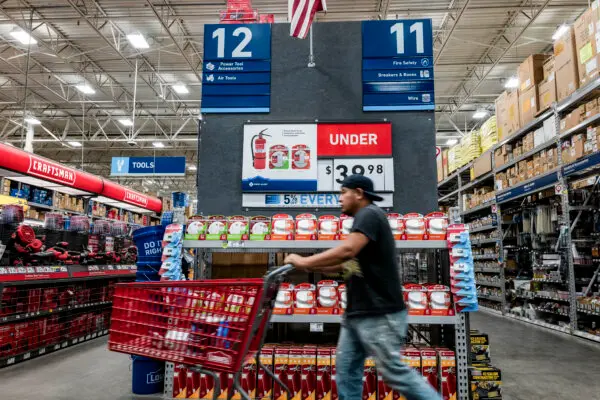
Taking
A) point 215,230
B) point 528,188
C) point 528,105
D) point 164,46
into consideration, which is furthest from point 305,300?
point 164,46

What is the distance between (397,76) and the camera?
13.1 feet

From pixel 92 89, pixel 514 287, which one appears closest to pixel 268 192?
pixel 514 287

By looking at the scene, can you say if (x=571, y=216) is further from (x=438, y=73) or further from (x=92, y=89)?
(x=92, y=89)

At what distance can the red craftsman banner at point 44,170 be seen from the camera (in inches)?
282

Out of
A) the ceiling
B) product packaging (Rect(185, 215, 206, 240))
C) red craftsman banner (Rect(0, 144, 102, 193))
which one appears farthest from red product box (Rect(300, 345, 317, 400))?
the ceiling

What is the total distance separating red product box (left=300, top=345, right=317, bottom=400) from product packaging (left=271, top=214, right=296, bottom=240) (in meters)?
0.87

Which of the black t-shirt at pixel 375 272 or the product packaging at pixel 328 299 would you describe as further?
the product packaging at pixel 328 299

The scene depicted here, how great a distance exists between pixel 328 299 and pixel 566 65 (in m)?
5.86

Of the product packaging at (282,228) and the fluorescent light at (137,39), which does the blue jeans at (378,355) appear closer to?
the product packaging at (282,228)

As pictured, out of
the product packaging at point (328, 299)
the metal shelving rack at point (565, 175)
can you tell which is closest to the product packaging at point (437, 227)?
the product packaging at point (328, 299)

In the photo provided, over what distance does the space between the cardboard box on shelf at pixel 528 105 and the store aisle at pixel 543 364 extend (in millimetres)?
3668

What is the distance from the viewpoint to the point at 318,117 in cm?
401

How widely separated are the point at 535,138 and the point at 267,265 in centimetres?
606

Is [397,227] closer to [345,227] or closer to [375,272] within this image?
[345,227]
